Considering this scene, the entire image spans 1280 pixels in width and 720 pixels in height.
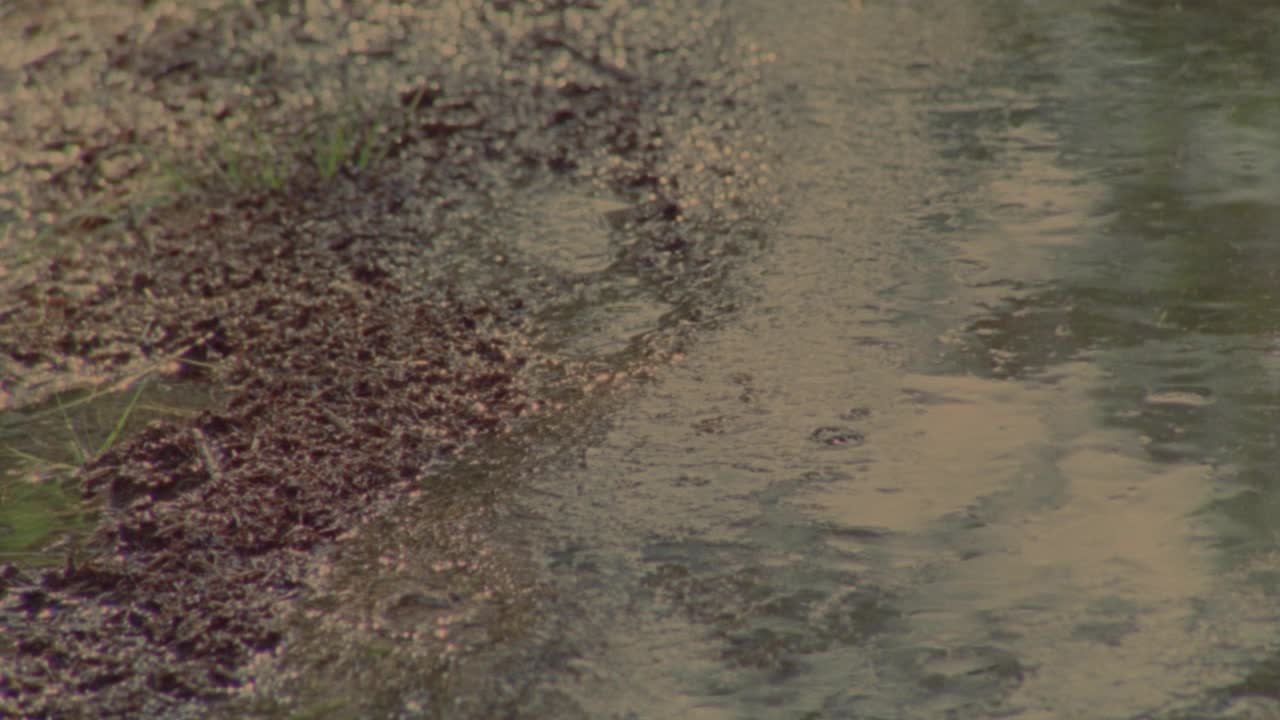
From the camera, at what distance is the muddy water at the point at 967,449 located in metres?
1.70

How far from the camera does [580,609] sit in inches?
71.4

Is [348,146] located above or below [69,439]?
above

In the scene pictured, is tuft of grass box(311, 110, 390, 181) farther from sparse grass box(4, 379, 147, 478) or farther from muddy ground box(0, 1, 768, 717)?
sparse grass box(4, 379, 147, 478)

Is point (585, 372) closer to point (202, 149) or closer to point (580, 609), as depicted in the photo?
point (580, 609)

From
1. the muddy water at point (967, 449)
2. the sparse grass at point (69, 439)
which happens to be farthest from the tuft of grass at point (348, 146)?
the sparse grass at point (69, 439)

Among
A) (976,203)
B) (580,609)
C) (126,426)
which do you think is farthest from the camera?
(976,203)

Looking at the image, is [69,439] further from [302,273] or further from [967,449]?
[967,449]

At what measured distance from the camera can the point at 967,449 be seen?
210 cm

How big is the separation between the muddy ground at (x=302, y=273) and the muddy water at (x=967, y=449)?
0.14 m

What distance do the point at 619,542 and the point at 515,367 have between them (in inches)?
21.3

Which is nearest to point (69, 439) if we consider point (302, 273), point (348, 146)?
point (302, 273)

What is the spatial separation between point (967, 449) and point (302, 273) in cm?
125

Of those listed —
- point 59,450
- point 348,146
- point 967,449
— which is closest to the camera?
point 967,449

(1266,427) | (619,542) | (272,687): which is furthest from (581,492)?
(1266,427)
